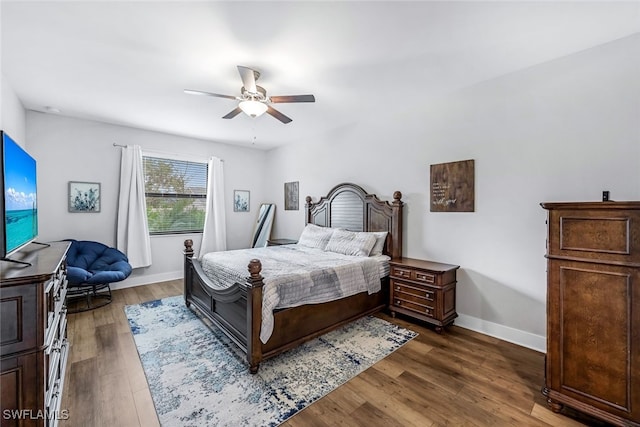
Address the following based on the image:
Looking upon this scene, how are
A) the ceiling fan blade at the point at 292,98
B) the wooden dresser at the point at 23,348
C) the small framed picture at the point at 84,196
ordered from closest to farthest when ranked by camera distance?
the wooden dresser at the point at 23,348 < the ceiling fan blade at the point at 292,98 < the small framed picture at the point at 84,196

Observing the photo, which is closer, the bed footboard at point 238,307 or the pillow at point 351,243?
the bed footboard at point 238,307

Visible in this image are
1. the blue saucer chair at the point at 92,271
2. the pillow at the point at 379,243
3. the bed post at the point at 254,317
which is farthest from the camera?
the pillow at the point at 379,243

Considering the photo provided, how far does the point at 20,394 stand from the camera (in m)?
1.34

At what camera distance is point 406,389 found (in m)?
2.06

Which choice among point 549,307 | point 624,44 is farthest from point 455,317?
point 624,44

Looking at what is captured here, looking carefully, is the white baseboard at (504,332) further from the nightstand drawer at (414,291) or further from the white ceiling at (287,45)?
the white ceiling at (287,45)

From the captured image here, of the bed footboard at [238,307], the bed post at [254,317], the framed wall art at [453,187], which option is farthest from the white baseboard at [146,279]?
the framed wall art at [453,187]

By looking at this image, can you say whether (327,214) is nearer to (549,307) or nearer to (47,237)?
(549,307)

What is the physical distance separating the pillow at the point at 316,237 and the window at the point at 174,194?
7.91ft

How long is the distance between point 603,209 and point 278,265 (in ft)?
8.55

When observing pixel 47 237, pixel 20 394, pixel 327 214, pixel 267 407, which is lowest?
pixel 267 407

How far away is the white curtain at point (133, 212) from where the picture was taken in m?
4.50

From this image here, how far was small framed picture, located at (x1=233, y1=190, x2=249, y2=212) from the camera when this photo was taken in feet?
19.5

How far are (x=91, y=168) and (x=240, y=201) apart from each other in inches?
101
